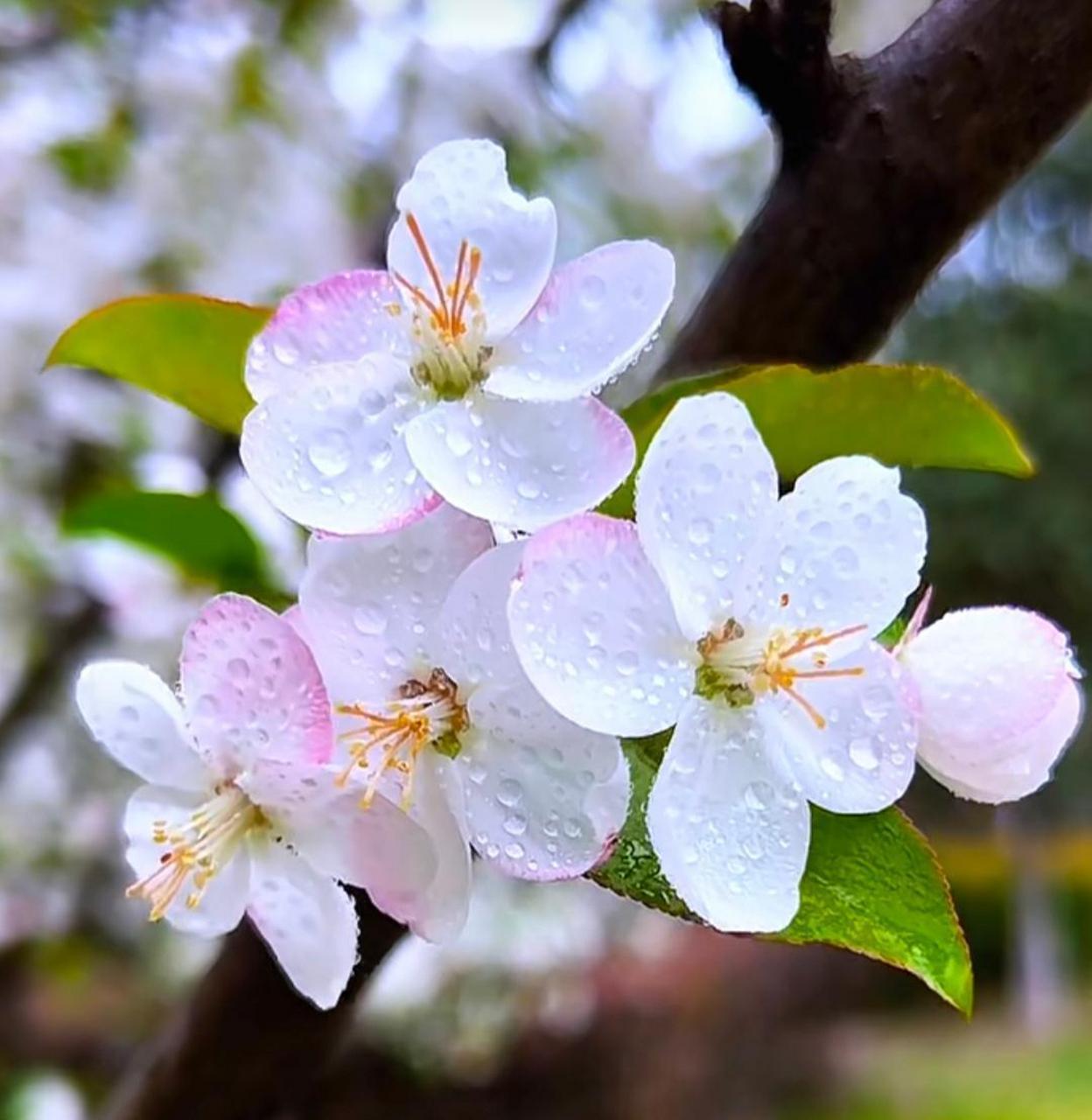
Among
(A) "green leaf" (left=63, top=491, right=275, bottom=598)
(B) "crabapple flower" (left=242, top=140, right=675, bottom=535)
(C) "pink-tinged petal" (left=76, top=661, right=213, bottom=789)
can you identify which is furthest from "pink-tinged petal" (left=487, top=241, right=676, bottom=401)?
(A) "green leaf" (left=63, top=491, right=275, bottom=598)

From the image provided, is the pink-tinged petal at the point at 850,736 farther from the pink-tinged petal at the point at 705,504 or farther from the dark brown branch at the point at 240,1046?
the dark brown branch at the point at 240,1046

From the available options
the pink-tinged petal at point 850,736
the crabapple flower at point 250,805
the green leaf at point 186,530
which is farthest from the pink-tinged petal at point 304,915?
the green leaf at point 186,530

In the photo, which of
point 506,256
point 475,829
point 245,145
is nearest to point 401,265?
point 506,256

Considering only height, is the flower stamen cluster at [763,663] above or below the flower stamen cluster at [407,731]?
above

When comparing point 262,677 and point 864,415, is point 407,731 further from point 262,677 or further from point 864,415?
point 864,415

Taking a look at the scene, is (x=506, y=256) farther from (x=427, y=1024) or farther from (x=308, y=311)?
(x=427, y=1024)

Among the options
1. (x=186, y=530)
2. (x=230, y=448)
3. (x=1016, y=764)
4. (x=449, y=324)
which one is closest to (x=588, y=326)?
(x=449, y=324)

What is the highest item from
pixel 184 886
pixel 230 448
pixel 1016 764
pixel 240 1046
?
pixel 1016 764
